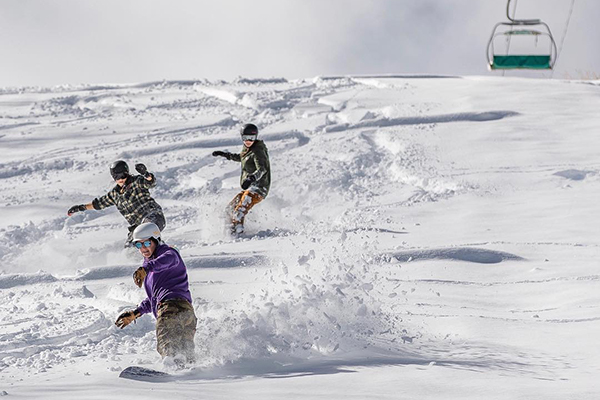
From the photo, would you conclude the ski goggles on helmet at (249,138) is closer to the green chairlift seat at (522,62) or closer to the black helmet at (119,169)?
the black helmet at (119,169)

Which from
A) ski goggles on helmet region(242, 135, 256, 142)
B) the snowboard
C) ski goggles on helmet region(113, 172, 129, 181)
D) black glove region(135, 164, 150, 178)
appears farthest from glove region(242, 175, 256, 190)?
the snowboard

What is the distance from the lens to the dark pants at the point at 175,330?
5637 millimetres

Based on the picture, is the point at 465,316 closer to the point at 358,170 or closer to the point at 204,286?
the point at 204,286

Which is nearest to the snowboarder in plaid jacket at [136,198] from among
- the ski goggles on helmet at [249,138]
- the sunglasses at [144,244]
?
the ski goggles on helmet at [249,138]

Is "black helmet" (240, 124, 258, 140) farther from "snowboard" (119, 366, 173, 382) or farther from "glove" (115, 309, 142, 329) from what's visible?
"snowboard" (119, 366, 173, 382)

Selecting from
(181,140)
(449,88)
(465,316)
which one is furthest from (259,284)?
(449,88)

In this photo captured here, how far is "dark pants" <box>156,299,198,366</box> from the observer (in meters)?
5.64

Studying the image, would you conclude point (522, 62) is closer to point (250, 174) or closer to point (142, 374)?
point (250, 174)

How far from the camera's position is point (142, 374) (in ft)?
16.3

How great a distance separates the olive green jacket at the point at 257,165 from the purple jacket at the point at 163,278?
4756 millimetres

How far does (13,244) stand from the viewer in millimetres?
11312

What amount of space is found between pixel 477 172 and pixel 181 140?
638cm

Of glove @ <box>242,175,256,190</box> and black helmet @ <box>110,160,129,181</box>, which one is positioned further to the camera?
glove @ <box>242,175,256,190</box>

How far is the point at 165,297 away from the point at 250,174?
4.99 metres
